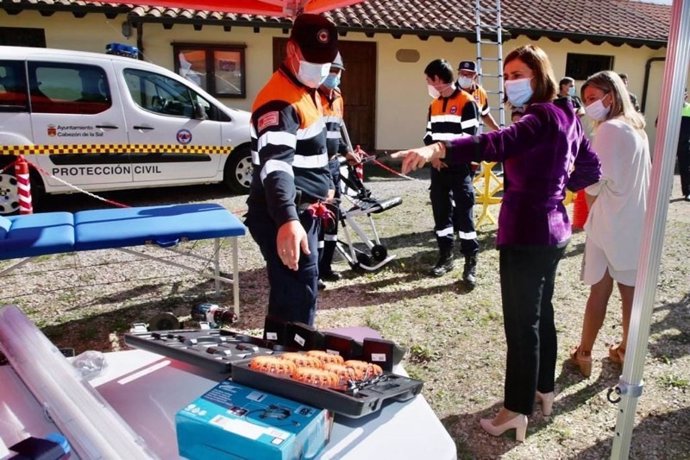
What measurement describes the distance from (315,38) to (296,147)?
0.46 metres

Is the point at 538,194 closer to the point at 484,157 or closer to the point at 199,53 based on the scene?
the point at 484,157

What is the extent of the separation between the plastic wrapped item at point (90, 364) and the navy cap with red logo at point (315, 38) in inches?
54.5

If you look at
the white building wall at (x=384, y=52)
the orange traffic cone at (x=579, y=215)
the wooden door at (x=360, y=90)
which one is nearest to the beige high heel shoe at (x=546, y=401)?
the orange traffic cone at (x=579, y=215)

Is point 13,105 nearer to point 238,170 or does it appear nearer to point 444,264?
point 238,170

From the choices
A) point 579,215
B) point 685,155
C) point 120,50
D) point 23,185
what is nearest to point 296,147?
point 23,185

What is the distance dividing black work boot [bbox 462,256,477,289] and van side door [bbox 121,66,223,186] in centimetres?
454

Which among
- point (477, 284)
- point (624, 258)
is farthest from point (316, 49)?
point (477, 284)

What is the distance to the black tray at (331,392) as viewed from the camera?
4.25ft

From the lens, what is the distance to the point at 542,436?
2840mm

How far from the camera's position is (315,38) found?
2307 millimetres

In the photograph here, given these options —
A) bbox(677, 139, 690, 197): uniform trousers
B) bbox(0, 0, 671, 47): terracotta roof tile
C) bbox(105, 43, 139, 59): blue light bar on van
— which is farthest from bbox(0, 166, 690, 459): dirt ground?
bbox(0, 0, 671, 47): terracotta roof tile

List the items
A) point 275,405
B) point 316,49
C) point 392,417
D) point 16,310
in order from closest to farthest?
point 275,405 < point 392,417 < point 16,310 < point 316,49

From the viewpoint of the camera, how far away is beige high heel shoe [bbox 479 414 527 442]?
2.74 m

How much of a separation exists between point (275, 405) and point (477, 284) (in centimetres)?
390
